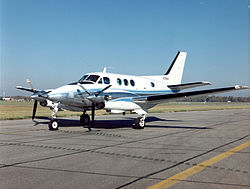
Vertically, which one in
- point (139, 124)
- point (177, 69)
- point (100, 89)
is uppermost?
point (177, 69)

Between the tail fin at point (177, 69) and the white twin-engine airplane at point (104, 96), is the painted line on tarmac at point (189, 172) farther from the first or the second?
the tail fin at point (177, 69)

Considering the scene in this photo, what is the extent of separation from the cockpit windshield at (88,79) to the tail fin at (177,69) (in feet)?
31.8

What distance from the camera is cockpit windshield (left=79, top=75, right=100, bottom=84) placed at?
16.1 meters

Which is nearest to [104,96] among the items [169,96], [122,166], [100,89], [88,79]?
[100,89]

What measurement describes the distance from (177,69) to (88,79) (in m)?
11.4

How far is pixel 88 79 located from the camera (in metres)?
16.3

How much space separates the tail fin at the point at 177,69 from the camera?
79.1ft

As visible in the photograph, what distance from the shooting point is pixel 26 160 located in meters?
7.23

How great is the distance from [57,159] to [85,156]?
0.89 meters

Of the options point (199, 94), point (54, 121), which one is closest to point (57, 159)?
point (54, 121)

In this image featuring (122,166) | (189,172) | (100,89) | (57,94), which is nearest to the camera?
(189,172)

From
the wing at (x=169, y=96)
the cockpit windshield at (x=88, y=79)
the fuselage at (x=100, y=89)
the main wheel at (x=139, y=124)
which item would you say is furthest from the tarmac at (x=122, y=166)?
the cockpit windshield at (x=88, y=79)

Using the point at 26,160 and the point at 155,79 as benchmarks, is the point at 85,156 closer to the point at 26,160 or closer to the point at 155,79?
the point at 26,160

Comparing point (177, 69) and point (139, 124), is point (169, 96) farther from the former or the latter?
point (177, 69)
